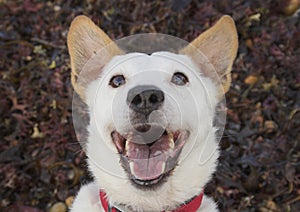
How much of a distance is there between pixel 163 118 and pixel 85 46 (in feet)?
2.02

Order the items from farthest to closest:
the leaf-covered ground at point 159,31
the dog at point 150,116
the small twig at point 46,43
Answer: the small twig at point 46,43 < the leaf-covered ground at point 159,31 < the dog at point 150,116

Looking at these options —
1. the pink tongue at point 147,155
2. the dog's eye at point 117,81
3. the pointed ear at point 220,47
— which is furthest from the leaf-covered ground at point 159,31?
the dog's eye at point 117,81

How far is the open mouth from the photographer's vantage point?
7.55 feet

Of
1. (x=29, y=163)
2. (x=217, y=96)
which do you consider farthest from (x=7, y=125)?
(x=217, y=96)

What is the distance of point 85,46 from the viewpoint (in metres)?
2.57

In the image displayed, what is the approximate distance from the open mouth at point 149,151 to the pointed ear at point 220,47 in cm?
46

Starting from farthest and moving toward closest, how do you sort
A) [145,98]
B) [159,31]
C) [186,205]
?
[159,31], [186,205], [145,98]

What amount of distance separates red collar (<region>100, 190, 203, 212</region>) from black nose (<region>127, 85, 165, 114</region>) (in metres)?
0.61

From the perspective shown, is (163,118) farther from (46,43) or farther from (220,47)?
(46,43)

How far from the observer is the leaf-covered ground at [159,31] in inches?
146

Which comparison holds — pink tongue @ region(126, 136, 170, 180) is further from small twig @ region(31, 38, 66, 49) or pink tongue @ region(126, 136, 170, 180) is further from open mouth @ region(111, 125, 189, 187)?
small twig @ region(31, 38, 66, 49)

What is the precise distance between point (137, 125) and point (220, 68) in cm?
64

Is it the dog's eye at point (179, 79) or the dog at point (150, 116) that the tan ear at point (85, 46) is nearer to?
the dog at point (150, 116)

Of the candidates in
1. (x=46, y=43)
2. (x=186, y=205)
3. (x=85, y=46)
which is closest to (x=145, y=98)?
(x=85, y=46)
